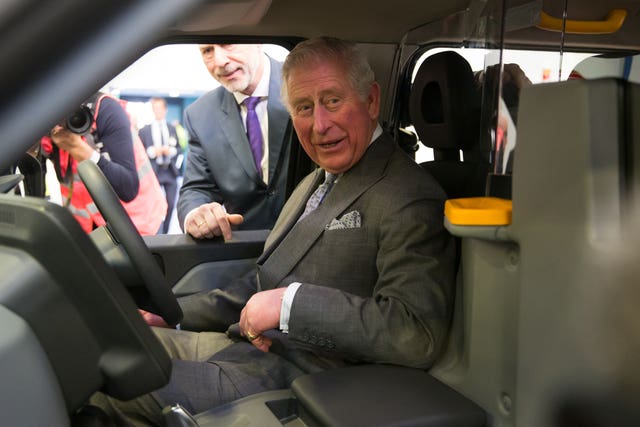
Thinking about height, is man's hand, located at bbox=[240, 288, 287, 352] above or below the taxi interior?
below

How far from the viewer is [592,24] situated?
1789 mm

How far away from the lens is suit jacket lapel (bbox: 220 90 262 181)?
3268 millimetres

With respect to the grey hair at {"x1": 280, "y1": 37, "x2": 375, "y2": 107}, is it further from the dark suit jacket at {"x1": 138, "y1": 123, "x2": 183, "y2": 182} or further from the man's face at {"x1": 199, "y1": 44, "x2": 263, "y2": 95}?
the dark suit jacket at {"x1": 138, "y1": 123, "x2": 183, "y2": 182}

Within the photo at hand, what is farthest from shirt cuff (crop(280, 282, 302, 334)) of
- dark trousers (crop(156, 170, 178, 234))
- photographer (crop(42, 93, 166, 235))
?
dark trousers (crop(156, 170, 178, 234))

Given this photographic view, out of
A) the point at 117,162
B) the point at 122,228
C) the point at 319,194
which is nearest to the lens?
the point at 122,228

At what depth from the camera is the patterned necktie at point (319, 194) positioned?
1992 mm

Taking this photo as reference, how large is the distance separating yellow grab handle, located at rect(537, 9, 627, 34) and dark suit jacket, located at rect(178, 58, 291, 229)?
149cm

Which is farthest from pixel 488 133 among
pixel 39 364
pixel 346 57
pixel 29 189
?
pixel 29 189

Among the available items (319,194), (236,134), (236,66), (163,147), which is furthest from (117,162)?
(319,194)

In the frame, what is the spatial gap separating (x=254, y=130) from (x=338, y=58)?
4.83 ft

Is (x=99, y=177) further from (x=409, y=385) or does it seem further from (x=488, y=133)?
(x=488, y=133)

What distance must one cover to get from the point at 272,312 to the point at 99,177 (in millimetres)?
533

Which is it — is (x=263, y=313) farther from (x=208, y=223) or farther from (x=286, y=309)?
(x=208, y=223)

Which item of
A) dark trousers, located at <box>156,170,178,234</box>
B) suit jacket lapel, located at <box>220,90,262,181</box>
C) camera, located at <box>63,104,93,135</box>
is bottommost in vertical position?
dark trousers, located at <box>156,170,178,234</box>
